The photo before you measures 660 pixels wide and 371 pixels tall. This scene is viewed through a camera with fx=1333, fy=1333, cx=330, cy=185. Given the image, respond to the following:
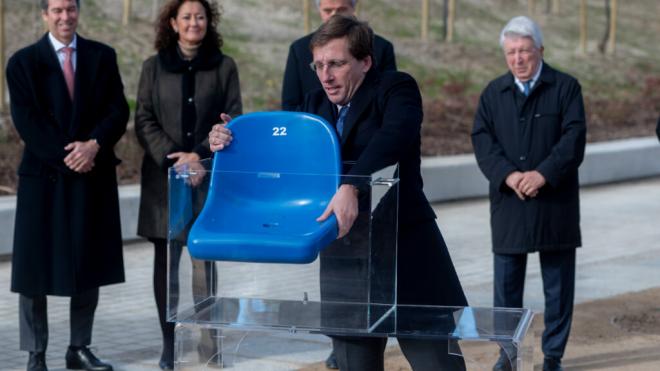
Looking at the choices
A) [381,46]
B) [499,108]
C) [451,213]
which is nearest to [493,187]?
[499,108]

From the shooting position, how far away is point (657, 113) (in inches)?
806

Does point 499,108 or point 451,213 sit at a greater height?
point 499,108

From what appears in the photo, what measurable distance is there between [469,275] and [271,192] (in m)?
5.69

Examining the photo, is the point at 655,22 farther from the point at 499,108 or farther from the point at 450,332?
the point at 450,332

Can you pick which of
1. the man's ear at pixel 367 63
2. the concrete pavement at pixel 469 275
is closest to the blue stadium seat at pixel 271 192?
the man's ear at pixel 367 63

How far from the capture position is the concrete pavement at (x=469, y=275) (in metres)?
7.46

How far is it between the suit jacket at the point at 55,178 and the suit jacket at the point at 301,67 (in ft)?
3.28

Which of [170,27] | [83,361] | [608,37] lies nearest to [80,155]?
[170,27]

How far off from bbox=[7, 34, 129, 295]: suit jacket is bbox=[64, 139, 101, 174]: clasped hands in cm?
4

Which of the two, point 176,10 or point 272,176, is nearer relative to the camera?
point 272,176

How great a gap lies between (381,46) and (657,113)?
13964 mm

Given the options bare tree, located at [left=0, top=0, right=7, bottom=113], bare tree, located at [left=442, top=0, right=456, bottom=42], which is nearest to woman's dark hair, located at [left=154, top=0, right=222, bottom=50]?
bare tree, located at [left=0, top=0, right=7, bottom=113]

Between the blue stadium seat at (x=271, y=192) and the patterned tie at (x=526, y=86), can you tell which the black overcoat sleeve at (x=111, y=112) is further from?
the blue stadium seat at (x=271, y=192)

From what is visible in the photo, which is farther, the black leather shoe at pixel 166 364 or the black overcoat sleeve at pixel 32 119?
the black leather shoe at pixel 166 364
